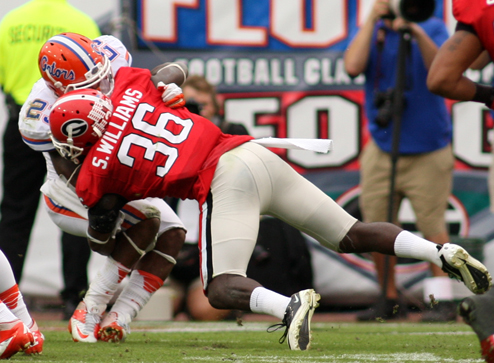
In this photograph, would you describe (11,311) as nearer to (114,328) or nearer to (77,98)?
(114,328)

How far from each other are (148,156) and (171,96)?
A: 0.31 metres

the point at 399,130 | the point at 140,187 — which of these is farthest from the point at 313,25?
the point at 140,187

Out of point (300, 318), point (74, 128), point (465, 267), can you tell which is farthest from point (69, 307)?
point (465, 267)

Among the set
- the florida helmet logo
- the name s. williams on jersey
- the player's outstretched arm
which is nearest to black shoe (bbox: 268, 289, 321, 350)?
the name s. williams on jersey

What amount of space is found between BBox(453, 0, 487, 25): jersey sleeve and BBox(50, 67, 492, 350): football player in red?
98cm

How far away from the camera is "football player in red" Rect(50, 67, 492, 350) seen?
2953 mm

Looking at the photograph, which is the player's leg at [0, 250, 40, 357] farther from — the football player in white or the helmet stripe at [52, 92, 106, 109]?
the helmet stripe at [52, 92, 106, 109]

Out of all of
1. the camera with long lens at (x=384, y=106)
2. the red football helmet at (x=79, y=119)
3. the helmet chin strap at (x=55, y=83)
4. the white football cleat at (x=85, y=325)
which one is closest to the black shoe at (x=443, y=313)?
the camera with long lens at (x=384, y=106)

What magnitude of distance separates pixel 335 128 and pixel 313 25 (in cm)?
74

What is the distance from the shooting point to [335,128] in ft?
18.2

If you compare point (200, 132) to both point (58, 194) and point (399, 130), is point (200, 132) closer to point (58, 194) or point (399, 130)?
point (58, 194)

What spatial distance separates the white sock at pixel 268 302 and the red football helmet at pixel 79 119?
2.89 feet

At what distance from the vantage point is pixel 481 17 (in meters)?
3.32

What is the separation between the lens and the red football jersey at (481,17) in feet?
10.8
